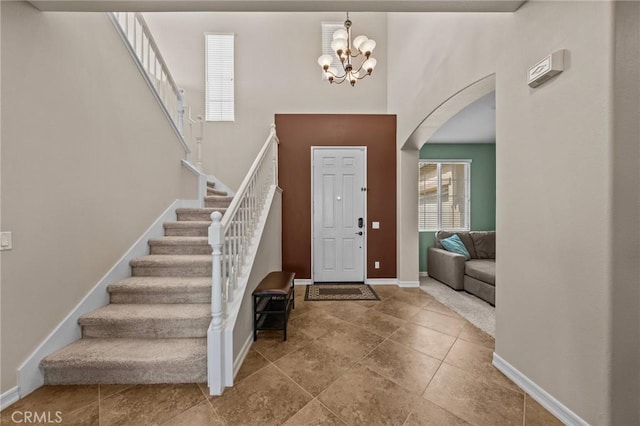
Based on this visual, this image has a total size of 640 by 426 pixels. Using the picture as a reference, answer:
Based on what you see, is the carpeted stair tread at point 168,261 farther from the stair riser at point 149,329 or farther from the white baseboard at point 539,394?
the white baseboard at point 539,394

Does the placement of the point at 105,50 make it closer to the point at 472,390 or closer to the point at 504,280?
the point at 504,280

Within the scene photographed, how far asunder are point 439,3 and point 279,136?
9.94 feet

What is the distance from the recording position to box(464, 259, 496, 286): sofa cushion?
328 cm

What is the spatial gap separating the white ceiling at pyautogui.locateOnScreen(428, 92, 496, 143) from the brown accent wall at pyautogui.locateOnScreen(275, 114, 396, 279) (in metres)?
1.01

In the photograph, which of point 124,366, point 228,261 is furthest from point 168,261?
point 124,366

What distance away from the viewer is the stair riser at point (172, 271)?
2.36 meters

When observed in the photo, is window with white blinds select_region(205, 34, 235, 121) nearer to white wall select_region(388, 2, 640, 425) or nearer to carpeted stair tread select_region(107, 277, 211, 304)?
carpeted stair tread select_region(107, 277, 211, 304)

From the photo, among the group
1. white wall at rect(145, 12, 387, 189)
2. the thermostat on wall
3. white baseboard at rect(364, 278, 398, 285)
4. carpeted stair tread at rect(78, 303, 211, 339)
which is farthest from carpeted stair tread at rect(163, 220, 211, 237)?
the thermostat on wall

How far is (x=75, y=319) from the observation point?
6.10 ft

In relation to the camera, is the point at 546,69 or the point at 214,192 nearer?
the point at 546,69

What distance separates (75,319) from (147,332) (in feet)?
1.90

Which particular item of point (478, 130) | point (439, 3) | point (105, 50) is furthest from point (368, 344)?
point (478, 130)

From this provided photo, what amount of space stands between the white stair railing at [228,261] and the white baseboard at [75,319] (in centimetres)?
111
